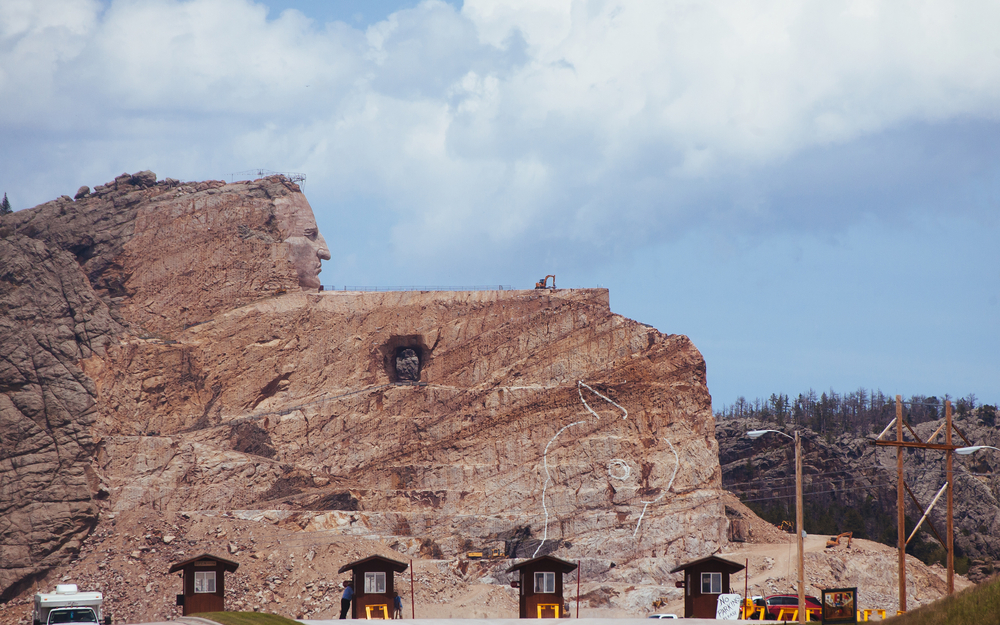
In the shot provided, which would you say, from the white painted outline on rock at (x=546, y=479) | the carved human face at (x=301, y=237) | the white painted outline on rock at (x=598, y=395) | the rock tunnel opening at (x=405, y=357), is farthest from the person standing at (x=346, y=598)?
the carved human face at (x=301, y=237)

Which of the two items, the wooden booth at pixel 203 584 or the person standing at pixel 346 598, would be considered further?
the person standing at pixel 346 598

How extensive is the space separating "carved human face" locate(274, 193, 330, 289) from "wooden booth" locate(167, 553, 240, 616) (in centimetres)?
3884

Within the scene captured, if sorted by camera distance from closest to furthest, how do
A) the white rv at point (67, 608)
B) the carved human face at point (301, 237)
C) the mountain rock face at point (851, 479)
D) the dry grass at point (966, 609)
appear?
the dry grass at point (966, 609) < the white rv at point (67, 608) < the carved human face at point (301, 237) < the mountain rock face at point (851, 479)

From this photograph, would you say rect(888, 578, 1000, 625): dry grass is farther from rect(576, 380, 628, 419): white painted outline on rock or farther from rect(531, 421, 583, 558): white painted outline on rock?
rect(576, 380, 628, 419): white painted outline on rock

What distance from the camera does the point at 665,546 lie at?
64125 millimetres

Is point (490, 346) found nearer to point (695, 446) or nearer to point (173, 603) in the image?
point (695, 446)

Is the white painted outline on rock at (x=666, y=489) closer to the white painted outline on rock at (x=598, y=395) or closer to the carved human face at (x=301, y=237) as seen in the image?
the white painted outline on rock at (x=598, y=395)

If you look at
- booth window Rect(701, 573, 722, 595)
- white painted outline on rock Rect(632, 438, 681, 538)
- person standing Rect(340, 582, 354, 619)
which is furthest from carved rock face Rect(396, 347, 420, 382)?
booth window Rect(701, 573, 722, 595)

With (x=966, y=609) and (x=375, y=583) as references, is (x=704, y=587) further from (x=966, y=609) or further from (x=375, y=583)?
(x=966, y=609)

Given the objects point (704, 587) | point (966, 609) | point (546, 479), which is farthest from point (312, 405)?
point (966, 609)

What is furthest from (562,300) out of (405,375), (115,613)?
(115,613)

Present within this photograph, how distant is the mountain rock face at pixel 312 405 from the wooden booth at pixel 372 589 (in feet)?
74.5

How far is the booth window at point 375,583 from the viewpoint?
130ft

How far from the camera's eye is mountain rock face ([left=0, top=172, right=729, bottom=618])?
2534 inches
